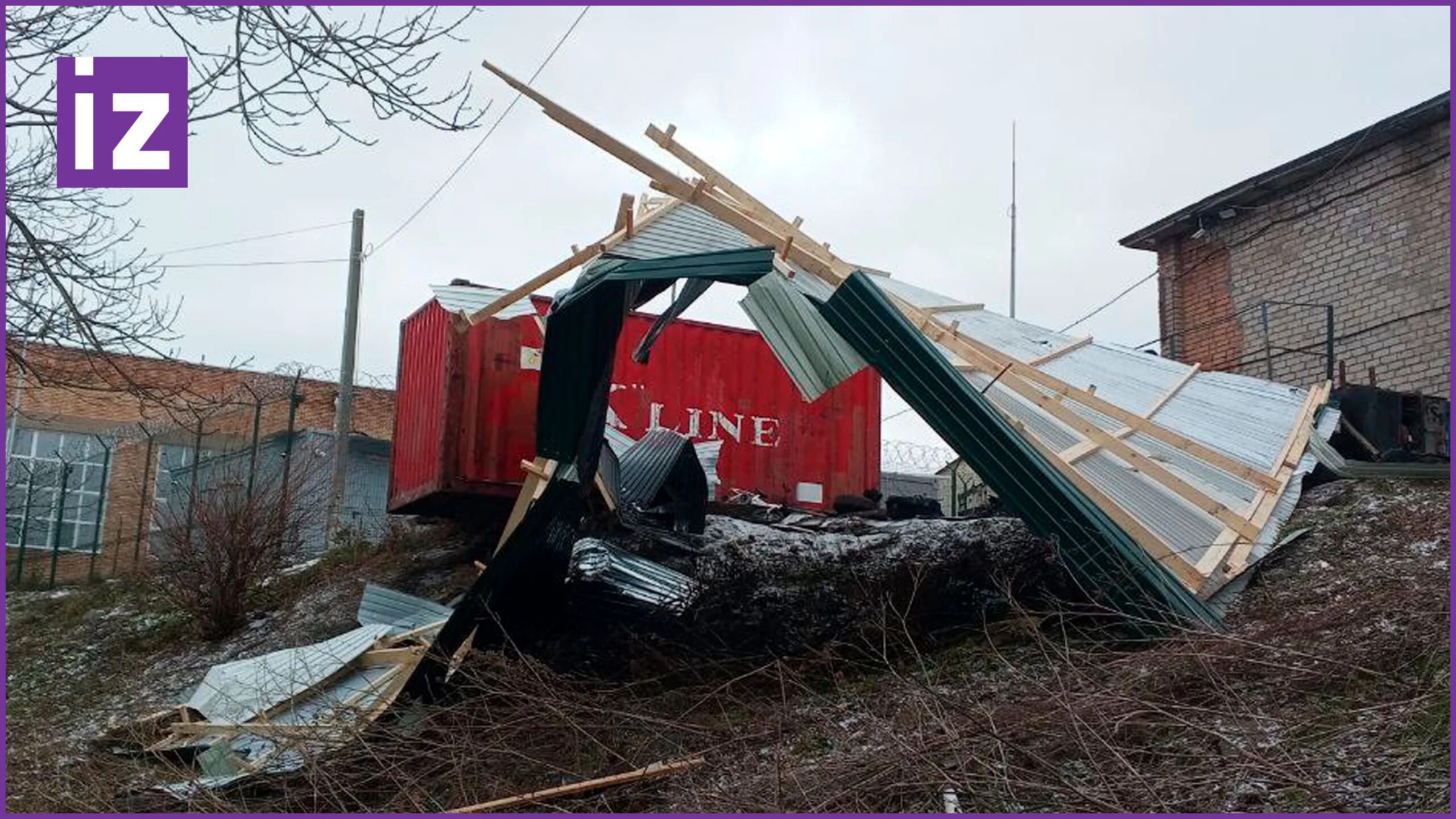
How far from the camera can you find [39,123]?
240 inches

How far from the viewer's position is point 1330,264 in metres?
15.3

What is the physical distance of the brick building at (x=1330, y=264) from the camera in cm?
1422

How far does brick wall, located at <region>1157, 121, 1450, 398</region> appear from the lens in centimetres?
1423

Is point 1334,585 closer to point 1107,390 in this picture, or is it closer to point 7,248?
point 1107,390

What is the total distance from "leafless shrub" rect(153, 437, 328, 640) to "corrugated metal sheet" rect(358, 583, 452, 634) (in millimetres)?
2466

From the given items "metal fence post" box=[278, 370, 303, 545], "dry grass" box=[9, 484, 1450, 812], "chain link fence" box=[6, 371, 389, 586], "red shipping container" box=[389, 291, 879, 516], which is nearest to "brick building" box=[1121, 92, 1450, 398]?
"red shipping container" box=[389, 291, 879, 516]

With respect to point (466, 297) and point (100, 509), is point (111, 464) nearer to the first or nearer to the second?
point (100, 509)

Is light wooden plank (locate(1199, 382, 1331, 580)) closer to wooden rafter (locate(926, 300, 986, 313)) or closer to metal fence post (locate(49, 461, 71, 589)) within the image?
wooden rafter (locate(926, 300, 986, 313))

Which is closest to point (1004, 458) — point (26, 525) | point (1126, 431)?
point (1126, 431)

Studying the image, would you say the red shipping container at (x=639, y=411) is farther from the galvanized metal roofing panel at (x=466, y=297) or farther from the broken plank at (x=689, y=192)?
the broken plank at (x=689, y=192)

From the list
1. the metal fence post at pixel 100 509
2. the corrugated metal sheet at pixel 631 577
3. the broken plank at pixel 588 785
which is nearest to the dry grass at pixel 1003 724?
the broken plank at pixel 588 785

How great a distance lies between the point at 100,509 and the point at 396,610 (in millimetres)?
9246

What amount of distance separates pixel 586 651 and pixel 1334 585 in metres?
3.71

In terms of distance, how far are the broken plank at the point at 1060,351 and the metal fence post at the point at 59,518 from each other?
1139cm
